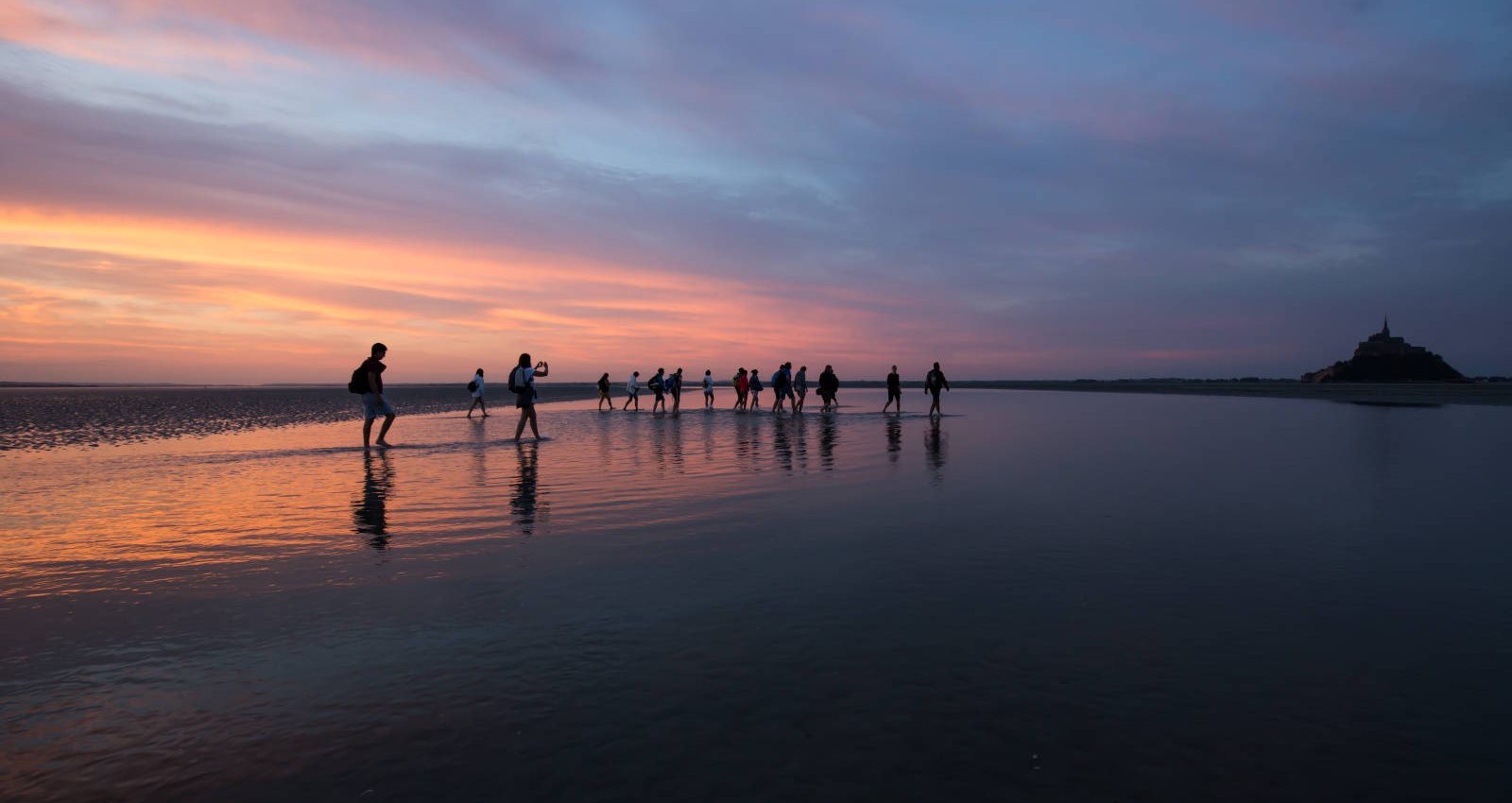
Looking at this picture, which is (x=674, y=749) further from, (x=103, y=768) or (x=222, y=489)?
(x=222, y=489)

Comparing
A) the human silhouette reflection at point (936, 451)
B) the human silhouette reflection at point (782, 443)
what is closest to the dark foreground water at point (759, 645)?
the human silhouette reflection at point (936, 451)

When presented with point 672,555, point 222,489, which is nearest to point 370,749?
point 672,555

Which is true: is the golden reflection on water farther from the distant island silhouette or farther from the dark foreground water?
the distant island silhouette

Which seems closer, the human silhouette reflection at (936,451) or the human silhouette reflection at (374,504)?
the human silhouette reflection at (374,504)

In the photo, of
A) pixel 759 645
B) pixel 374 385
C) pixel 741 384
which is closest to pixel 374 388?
pixel 374 385

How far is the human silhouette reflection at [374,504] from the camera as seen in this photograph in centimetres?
909

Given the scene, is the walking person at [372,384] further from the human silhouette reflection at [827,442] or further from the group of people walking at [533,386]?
the human silhouette reflection at [827,442]

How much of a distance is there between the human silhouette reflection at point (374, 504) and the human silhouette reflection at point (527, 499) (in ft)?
5.32

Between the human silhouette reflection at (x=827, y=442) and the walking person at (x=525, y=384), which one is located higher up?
the walking person at (x=525, y=384)

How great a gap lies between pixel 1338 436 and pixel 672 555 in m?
24.3

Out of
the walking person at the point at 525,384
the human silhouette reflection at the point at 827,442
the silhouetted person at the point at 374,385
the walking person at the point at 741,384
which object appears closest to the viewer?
the human silhouette reflection at the point at 827,442

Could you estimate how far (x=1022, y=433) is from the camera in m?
→ 25.2

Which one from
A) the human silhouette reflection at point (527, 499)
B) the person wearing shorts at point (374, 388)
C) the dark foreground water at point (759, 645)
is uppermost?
the person wearing shorts at point (374, 388)

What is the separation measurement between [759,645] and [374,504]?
8.25 m
